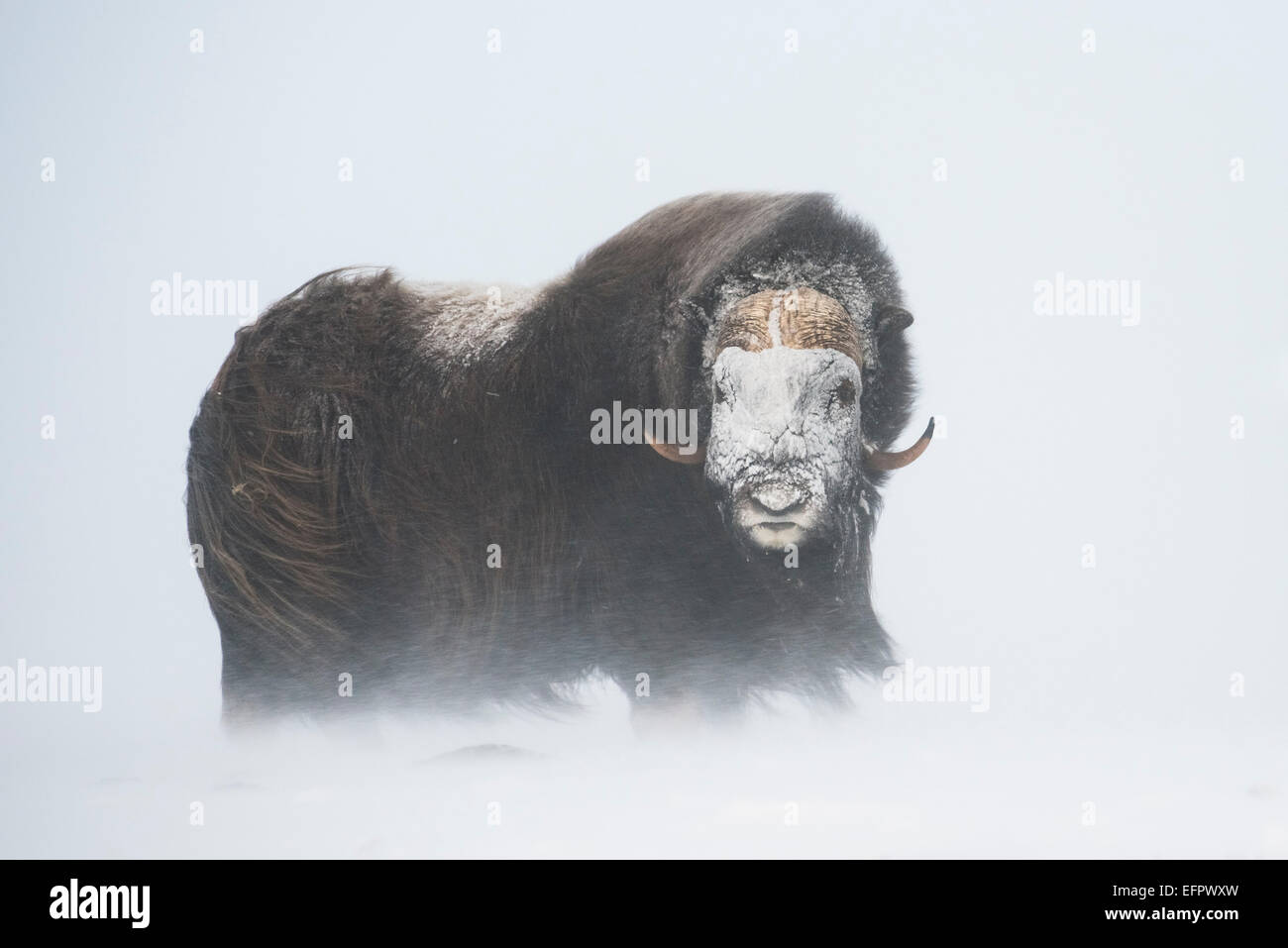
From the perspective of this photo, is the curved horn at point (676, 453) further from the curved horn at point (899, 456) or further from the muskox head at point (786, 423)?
the curved horn at point (899, 456)

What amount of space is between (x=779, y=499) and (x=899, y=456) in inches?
15.9

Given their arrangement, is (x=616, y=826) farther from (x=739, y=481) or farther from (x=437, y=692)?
(x=739, y=481)

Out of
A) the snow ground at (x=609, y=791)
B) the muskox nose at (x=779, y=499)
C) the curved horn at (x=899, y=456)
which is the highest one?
the curved horn at (x=899, y=456)

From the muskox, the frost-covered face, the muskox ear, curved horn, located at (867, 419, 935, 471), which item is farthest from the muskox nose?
the muskox ear

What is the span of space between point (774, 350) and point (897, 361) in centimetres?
39

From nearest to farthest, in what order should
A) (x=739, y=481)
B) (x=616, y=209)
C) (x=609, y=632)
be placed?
(x=739, y=481), (x=609, y=632), (x=616, y=209)

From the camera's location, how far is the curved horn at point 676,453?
3139 mm

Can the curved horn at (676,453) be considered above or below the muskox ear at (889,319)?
below

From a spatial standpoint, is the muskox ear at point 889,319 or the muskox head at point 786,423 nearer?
the muskox head at point 786,423

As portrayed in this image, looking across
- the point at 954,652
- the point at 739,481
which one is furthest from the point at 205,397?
the point at 954,652

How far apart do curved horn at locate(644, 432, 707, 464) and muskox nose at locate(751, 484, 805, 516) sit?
195 mm

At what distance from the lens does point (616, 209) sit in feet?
11.4

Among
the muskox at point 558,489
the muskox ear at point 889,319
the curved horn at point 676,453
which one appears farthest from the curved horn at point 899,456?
the curved horn at point 676,453

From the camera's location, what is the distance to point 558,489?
3203mm
